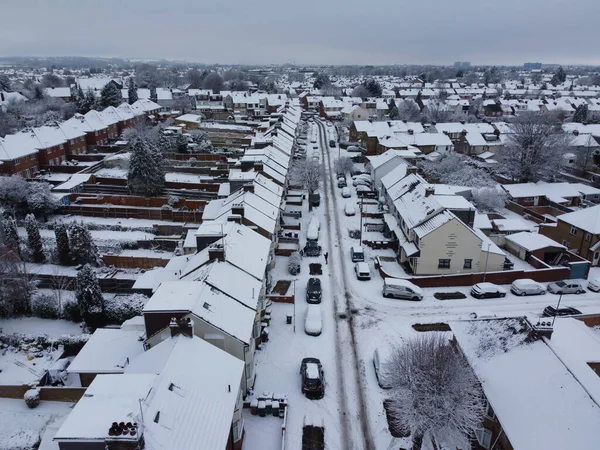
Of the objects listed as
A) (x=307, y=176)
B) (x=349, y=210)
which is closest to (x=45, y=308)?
(x=349, y=210)

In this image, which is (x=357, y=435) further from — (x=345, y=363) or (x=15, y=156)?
(x=15, y=156)

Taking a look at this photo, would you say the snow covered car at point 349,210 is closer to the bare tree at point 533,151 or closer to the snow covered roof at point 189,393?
the bare tree at point 533,151

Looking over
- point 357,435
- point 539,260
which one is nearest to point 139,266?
point 357,435

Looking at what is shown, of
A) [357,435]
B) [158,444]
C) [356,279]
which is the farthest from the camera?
[356,279]

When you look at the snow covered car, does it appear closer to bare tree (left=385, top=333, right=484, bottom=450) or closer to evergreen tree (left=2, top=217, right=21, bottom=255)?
bare tree (left=385, top=333, right=484, bottom=450)

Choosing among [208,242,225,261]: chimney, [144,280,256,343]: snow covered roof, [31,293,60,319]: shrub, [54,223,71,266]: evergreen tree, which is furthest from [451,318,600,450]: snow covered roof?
[54,223,71,266]: evergreen tree

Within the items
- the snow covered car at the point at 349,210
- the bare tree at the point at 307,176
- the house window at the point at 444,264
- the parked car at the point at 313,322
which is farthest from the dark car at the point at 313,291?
the bare tree at the point at 307,176
